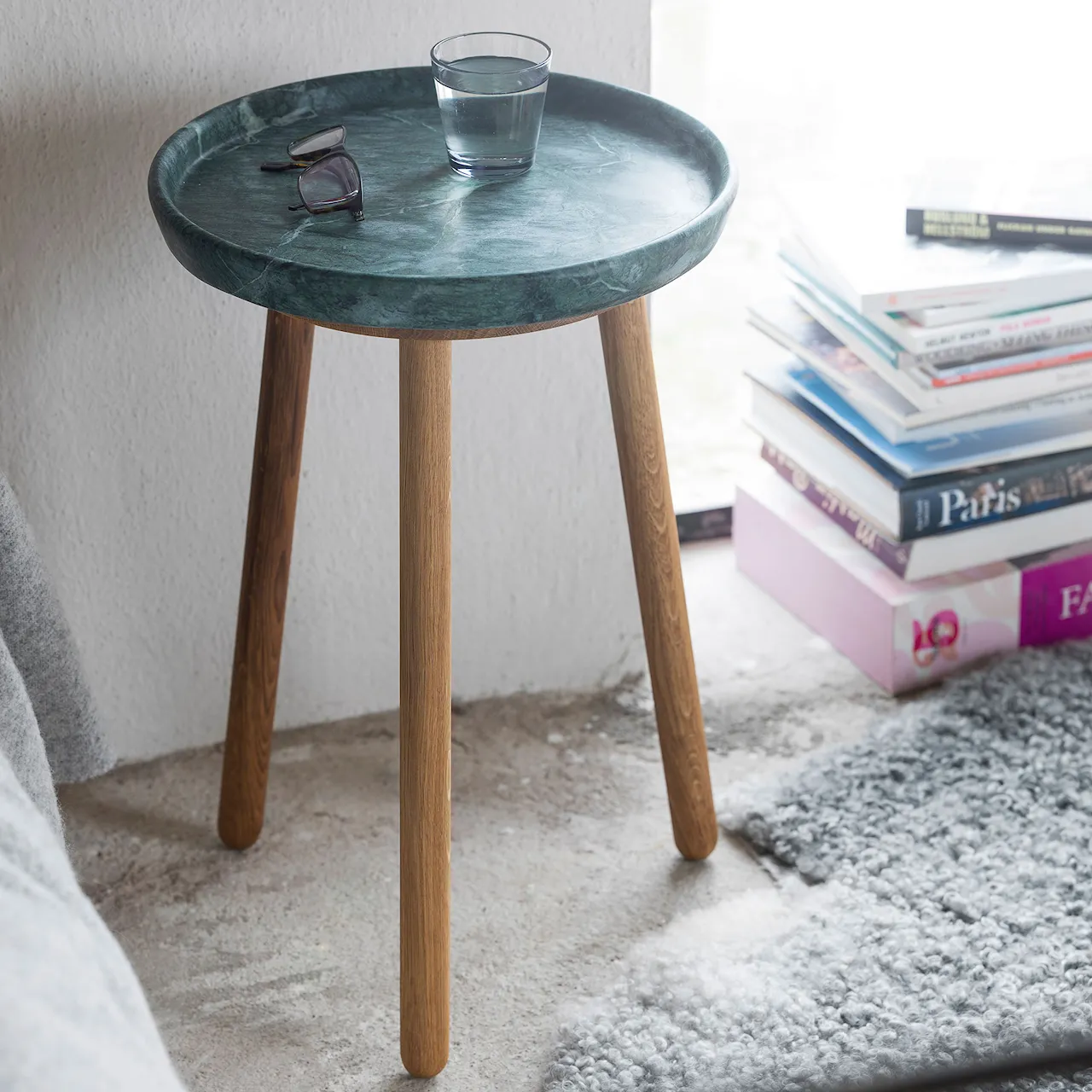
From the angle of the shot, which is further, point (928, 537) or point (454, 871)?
point (928, 537)

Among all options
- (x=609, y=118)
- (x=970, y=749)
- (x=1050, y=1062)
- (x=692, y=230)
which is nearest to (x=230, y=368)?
(x=609, y=118)

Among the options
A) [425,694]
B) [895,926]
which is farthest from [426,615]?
[895,926]

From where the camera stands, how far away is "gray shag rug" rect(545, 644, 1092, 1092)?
955 millimetres

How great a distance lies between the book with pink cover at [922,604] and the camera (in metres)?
1.33

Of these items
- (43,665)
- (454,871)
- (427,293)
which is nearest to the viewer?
(427,293)

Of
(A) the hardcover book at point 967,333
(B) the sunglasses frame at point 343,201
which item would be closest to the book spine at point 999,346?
(A) the hardcover book at point 967,333

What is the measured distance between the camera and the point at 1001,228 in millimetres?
1251

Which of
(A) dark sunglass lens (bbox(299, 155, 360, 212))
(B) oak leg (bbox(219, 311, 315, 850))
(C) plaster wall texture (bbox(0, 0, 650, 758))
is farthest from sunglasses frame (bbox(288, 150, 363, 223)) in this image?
(C) plaster wall texture (bbox(0, 0, 650, 758))

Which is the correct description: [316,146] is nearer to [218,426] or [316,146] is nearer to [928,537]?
[218,426]

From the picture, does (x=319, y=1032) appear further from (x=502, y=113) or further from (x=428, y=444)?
(x=502, y=113)

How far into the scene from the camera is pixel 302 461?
123 cm

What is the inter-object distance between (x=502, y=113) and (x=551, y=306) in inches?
7.1

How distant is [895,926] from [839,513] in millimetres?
460

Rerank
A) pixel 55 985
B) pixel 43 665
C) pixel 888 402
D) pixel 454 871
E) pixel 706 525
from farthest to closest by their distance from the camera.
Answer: pixel 706 525, pixel 888 402, pixel 454 871, pixel 43 665, pixel 55 985
